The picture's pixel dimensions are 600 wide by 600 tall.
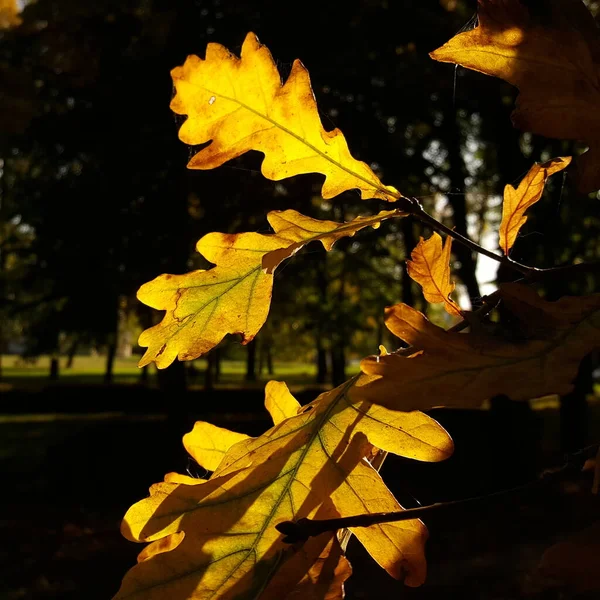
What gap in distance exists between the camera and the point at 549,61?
44 centimetres

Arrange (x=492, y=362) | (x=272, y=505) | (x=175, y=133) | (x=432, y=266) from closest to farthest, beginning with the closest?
(x=492, y=362) → (x=272, y=505) → (x=432, y=266) → (x=175, y=133)

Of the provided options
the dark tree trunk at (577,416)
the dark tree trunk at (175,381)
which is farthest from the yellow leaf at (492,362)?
the dark tree trunk at (577,416)

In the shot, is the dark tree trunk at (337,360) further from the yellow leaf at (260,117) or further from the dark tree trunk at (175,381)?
the yellow leaf at (260,117)

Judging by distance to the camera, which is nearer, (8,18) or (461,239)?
(461,239)

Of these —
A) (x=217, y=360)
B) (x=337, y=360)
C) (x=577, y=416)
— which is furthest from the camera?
(x=217, y=360)

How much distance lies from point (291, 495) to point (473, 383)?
0.17 metres

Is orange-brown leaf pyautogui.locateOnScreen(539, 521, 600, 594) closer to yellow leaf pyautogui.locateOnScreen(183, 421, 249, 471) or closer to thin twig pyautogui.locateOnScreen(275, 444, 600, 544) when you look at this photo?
thin twig pyautogui.locateOnScreen(275, 444, 600, 544)

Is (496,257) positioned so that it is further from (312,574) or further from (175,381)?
(175,381)

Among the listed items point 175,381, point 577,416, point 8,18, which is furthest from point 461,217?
point 8,18

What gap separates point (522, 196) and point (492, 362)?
243 millimetres

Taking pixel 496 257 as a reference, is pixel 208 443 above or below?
below

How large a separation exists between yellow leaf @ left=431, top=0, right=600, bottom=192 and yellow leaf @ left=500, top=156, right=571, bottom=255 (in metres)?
0.08

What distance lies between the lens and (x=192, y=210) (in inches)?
332

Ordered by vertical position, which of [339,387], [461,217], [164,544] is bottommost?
[164,544]
